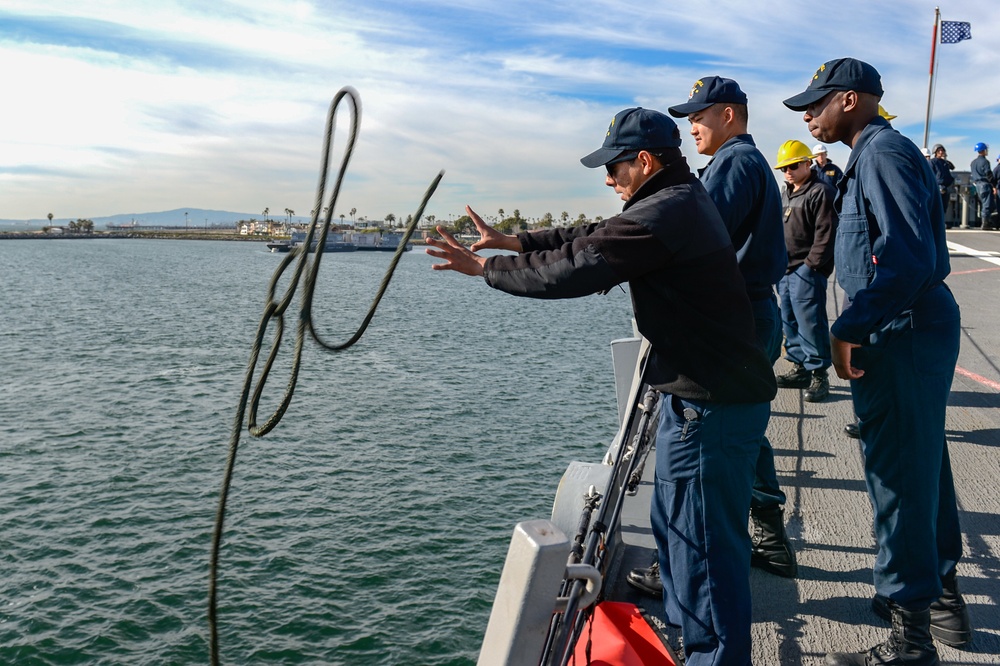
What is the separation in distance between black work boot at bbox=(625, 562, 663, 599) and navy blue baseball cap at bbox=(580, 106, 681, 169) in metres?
1.98

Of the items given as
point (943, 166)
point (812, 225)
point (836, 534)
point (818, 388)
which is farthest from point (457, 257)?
point (943, 166)

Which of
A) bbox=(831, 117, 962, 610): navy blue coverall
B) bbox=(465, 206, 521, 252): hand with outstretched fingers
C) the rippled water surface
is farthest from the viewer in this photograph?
the rippled water surface

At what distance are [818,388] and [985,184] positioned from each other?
63.5 ft

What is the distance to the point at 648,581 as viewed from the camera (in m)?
3.82

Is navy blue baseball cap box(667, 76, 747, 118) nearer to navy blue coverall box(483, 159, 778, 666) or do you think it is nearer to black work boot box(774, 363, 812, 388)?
navy blue coverall box(483, 159, 778, 666)

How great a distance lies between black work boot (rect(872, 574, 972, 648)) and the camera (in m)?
3.31

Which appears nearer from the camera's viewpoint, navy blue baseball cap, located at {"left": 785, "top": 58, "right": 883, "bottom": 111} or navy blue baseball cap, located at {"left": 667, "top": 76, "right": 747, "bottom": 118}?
navy blue baseball cap, located at {"left": 785, "top": 58, "right": 883, "bottom": 111}

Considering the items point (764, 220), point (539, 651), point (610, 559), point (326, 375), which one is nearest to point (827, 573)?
point (610, 559)

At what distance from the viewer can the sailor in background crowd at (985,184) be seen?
2081 cm

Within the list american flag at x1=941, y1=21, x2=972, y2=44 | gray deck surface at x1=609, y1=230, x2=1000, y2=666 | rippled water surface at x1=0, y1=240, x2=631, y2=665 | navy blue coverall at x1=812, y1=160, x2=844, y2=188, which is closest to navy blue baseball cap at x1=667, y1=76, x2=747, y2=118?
gray deck surface at x1=609, y1=230, x2=1000, y2=666

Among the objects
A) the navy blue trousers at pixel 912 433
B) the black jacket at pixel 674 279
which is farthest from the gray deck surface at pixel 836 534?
the black jacket at pixel 674 279

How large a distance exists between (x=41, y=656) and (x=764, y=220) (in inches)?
349

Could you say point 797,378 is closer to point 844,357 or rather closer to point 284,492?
point 844,357

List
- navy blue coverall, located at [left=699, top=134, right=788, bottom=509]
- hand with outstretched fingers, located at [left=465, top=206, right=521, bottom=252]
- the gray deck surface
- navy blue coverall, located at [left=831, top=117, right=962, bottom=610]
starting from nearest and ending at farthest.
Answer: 1. navy blue coverall, located at [left=831, top=117, right=962, bottom=610]
2. hand with outstretched fingers, located at [left=465, top=206, right=521, bottom=252]
3. the gray deck surface
4. navy blue coverall, located at [left=699, top=134, right=788, bottom=509]
